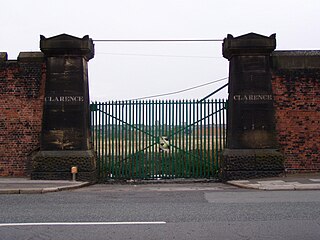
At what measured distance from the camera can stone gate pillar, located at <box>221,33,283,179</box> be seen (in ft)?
47.6

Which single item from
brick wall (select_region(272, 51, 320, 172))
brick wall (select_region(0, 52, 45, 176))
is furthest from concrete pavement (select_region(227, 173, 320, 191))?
brick wall (select_region(0, 52, 45, 176))

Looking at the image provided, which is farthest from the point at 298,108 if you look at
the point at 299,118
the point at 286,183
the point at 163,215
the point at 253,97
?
the point at 163,215

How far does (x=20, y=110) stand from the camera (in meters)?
15.0

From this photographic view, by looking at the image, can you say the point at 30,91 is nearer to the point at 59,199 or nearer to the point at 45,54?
the point at 45,54

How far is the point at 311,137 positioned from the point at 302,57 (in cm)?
276

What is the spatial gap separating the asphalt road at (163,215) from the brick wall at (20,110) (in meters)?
3.83

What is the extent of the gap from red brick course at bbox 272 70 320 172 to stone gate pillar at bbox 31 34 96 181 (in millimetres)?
6604

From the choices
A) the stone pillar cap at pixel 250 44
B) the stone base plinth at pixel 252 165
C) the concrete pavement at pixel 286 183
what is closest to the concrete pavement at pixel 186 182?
the concrete pavement at pixel 286 183

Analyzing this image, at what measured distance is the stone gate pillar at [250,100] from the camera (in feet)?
47.6

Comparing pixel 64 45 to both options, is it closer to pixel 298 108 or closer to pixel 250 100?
pixel 250 100

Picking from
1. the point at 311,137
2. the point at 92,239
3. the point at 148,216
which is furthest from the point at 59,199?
the point at 311,137

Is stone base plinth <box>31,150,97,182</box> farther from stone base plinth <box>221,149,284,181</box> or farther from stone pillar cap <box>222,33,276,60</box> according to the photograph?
stone pillar cap <box>222,33,276,60</box>

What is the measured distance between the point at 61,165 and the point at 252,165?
21.0 feet

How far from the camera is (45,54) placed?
1488 cm
